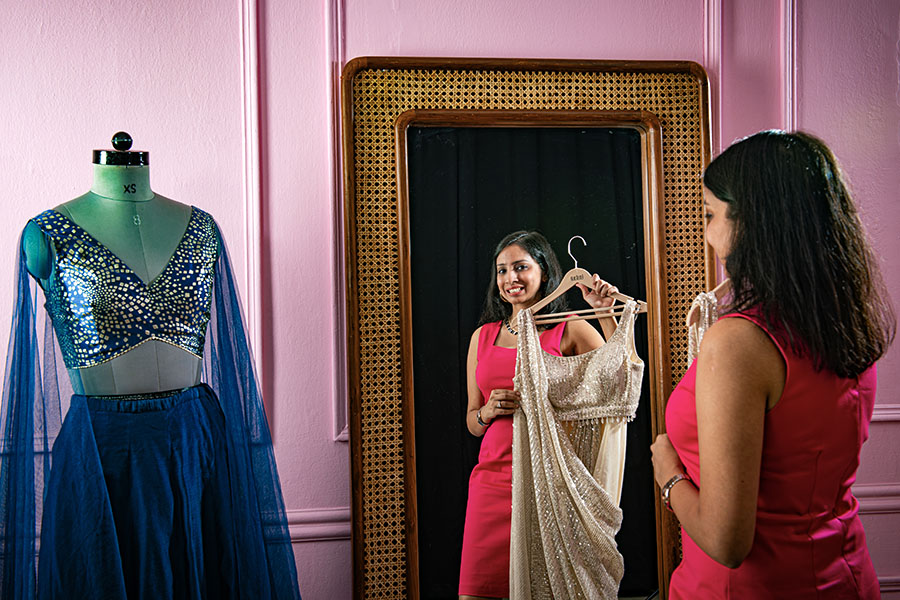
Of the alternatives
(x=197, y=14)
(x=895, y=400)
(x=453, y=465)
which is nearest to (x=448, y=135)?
(x=197, y=14)

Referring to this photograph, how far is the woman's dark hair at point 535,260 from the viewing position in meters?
2.22

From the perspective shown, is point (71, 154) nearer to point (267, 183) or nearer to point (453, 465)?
point (267, 183)

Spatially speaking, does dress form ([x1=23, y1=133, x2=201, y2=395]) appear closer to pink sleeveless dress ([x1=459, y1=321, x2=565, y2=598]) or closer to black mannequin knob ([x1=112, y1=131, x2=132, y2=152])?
black mannequin knob ([x1=112, y1=131, x2=132, y2=152])

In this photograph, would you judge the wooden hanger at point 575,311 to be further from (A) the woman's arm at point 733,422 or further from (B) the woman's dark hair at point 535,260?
(A) the woman's arm at point 733,422

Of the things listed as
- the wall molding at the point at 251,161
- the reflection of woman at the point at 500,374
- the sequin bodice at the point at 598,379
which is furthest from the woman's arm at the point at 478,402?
the wall molding at the point at 251,161

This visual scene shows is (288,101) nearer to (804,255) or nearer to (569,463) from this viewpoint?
(569,463)

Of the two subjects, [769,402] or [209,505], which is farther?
[209,505]

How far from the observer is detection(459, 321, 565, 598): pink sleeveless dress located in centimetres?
216

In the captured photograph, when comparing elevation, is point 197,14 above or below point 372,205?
above

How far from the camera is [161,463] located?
1.58m

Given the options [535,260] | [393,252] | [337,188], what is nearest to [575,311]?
[535,260]

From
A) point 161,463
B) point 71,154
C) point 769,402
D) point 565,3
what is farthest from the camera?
point 565,3

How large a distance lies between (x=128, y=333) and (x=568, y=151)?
137 cm

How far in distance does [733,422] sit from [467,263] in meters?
1.25
